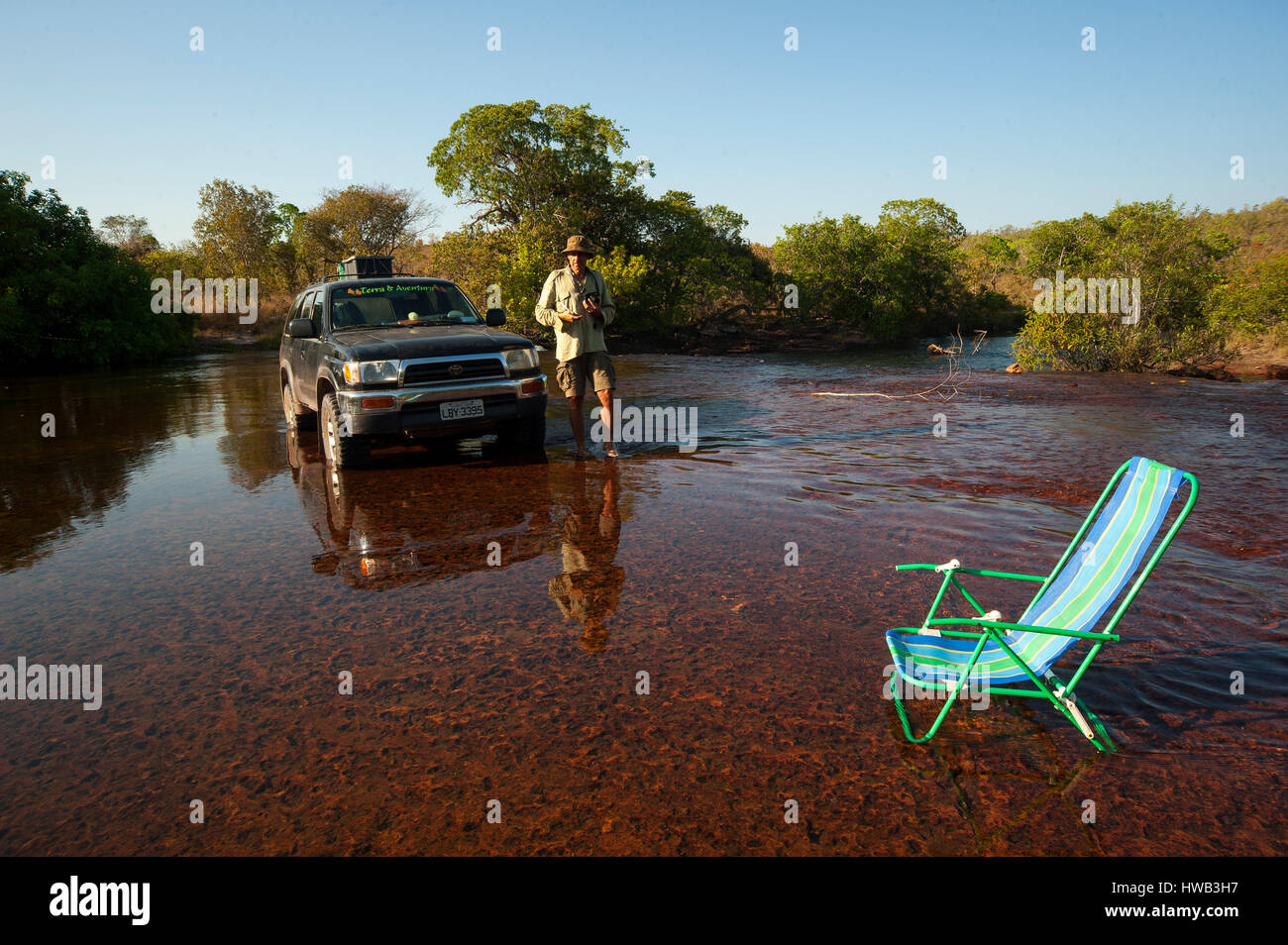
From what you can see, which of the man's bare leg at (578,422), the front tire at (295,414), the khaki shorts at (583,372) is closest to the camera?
the khaki shorts at (583,372)

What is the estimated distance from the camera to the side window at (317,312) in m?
9.34

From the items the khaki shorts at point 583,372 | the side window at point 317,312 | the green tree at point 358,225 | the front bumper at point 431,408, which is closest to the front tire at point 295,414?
the side window at point 317,312

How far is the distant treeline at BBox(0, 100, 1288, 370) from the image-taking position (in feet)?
64.7

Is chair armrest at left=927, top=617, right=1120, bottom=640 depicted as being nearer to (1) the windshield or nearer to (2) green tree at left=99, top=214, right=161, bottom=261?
(1) the windshield

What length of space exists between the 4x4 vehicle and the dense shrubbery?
2125 centimetres

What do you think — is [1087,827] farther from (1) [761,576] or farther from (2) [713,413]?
(2) [713,413]

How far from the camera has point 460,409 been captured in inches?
321

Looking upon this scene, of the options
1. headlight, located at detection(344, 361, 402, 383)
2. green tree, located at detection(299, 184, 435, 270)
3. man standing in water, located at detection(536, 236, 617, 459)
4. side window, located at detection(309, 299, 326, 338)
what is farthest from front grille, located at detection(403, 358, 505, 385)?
green tree, located at detection(299, 184, 435, 270)

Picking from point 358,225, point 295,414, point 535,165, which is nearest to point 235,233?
point 358,225

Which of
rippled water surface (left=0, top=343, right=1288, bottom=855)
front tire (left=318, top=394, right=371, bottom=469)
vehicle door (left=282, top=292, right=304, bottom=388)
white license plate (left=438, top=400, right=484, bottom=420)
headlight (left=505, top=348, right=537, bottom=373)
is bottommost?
rippled water surface (left=0, top=343, right=1288, bottom=855)

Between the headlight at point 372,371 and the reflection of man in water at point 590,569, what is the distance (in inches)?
86.0

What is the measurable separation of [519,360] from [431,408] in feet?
3.63

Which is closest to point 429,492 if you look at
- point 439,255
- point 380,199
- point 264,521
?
point 264,521

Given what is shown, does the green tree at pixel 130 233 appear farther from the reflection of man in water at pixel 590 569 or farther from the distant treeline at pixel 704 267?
the reflection of man in water at pixel 590 569
